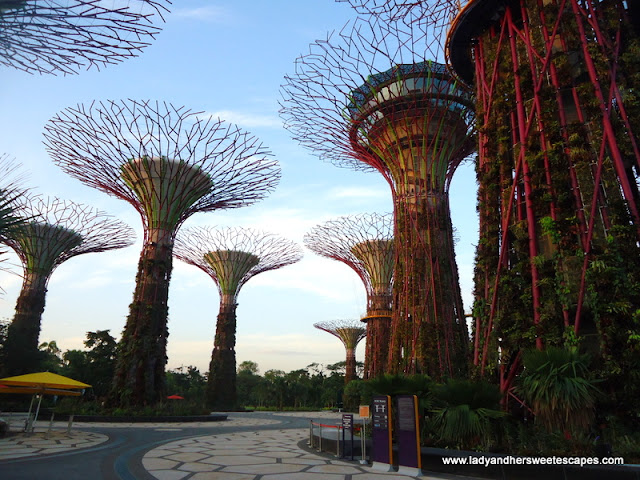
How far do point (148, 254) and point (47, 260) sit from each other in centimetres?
1603

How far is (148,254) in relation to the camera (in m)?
20.2

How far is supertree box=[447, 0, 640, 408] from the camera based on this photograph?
839cm

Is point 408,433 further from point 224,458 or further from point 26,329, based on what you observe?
point 26,329

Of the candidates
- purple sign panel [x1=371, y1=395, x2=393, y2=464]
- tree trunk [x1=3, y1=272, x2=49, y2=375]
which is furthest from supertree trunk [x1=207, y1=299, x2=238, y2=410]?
purple sign panel [x1=371, y1=395, x2=393, y2=464]

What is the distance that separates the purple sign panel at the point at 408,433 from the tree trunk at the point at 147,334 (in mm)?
14716

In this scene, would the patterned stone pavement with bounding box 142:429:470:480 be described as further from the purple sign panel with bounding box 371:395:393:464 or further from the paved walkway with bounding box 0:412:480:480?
the purple sign panel with bounding box 371:395:393:464

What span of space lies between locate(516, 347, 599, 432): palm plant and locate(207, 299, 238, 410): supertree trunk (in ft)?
90.0

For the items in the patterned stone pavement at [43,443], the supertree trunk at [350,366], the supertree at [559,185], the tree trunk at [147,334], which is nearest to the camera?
the supertree at [559,185]

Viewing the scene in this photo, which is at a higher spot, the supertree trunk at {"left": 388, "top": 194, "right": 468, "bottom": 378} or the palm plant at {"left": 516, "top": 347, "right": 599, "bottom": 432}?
the supertree trunk at {"left": 388, "top": 194, "right": 468, "bottom": 378}

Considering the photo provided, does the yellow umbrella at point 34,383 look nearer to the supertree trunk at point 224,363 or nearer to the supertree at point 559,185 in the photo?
the supertree at point 559,185

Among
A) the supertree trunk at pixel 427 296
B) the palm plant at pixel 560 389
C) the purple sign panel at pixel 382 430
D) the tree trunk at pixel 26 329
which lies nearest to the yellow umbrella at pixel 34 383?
the purple sign panel at pixel 382 430

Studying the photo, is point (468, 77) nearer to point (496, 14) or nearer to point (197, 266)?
point (496, 14)

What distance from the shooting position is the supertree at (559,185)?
8.39m

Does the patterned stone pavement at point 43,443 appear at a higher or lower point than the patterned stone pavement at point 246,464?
higher
